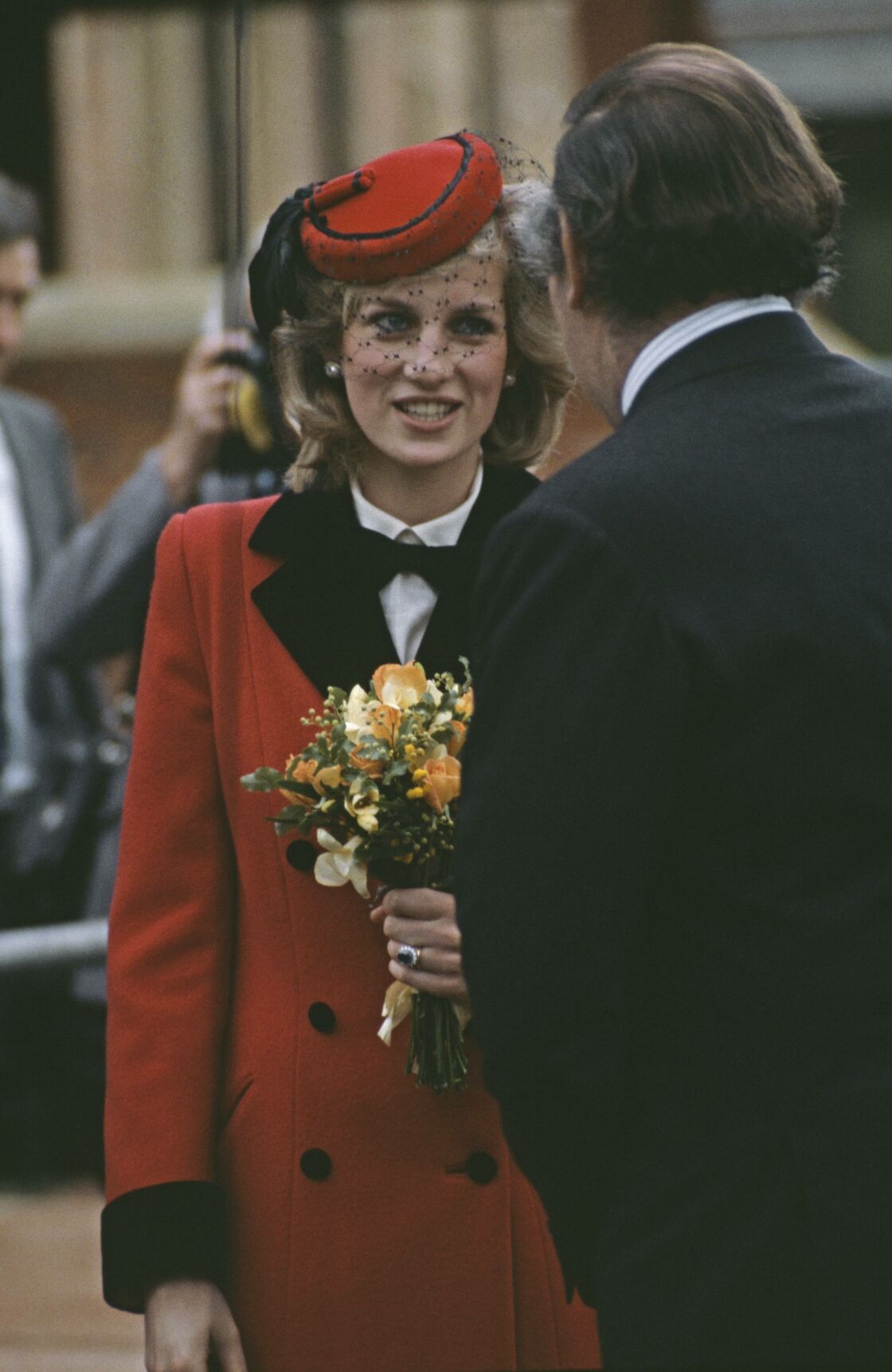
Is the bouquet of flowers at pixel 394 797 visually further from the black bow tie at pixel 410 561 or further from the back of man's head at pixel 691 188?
the back of man's head at pixel 691 188

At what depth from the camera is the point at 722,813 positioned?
1.58 metres

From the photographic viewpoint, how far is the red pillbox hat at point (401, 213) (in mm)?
2184

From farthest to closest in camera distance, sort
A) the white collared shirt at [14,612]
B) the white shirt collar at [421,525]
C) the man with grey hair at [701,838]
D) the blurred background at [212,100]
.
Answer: the blurred background at [212,100] → the white collared shirt at [14,612] → the white shirt collar at [421,525] → the man with grey hair at [701,838]

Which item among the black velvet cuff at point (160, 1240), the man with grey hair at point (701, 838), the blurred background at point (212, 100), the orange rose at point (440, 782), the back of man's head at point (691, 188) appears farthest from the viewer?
the blurred background at point (212, 100)

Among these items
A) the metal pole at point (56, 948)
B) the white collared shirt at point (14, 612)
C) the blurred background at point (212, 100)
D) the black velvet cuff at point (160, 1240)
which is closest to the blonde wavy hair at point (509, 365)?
the black velvet cuff at point (160, 1240)

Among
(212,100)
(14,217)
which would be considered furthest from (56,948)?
(212,100)

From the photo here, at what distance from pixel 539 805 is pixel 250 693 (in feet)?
2.34

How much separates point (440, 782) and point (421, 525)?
46cm

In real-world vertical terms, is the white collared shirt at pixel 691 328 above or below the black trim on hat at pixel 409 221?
above

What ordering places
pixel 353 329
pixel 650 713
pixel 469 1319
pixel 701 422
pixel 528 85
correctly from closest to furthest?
pixel 650 713
pixel 701 422
pixel 469 1319
pixel 353 329
pixel 528 85

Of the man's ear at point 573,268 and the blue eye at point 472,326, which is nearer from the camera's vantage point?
the man's ear at point 573,268

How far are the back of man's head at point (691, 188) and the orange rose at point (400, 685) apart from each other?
50 cm

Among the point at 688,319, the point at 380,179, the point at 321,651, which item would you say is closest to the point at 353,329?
the point at 380,179

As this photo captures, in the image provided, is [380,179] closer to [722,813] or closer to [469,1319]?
[722,813]
